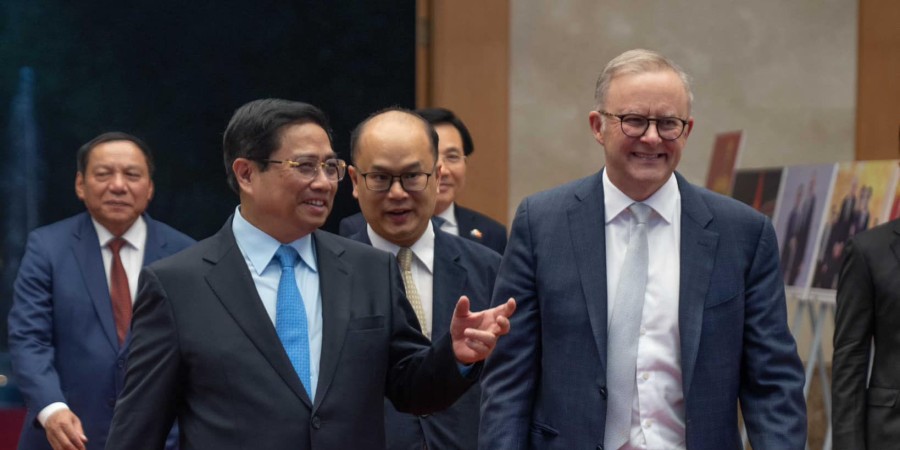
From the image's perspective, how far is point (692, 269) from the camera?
3711mm

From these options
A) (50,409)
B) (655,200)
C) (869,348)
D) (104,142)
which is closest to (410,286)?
(655,200)

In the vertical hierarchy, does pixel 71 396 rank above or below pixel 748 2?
below

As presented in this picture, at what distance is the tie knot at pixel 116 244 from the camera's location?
6.25 meters

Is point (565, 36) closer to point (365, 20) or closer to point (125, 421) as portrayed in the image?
point (365, 20)

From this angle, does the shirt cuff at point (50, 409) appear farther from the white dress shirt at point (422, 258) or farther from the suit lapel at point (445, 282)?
the suit lapel at point (445, 282)

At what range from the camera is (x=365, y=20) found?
836cm

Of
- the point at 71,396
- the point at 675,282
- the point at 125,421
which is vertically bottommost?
the point at 71,396

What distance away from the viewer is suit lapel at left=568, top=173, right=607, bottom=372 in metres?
3.68

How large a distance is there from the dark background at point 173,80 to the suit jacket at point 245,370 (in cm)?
443

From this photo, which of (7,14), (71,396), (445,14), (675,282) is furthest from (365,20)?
(675,282)

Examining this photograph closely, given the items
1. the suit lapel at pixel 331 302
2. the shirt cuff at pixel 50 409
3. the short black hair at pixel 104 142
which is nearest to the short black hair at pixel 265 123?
the suit lapel at pixel 331 302

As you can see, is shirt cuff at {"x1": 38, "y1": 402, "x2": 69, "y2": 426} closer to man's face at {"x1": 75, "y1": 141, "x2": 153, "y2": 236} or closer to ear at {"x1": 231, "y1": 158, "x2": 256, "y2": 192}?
man's face at {"x1": 75, "y1": 141, "x2": 153, "y2": 236}

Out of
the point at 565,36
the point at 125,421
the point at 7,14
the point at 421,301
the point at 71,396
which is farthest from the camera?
the point at 565,36

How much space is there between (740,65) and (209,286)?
584 cm
